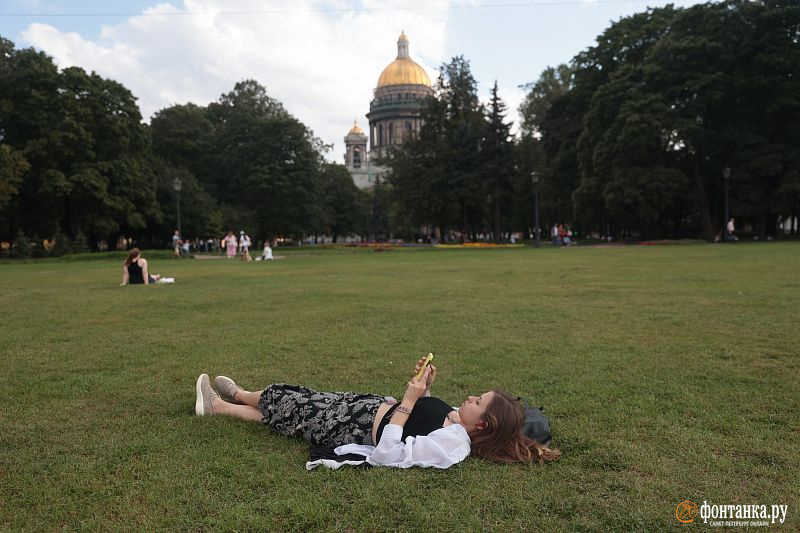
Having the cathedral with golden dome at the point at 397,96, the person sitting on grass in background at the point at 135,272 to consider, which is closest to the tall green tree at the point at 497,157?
the person sitting on grass in background at the point at 135,272

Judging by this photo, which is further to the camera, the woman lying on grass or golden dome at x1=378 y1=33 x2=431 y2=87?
golden dome at x1=378 y1=33 x2=431 y2=87

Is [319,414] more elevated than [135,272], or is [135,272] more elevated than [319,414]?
[135,272]

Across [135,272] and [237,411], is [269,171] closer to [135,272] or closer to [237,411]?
[135,272]

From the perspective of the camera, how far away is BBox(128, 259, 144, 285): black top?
14477mm

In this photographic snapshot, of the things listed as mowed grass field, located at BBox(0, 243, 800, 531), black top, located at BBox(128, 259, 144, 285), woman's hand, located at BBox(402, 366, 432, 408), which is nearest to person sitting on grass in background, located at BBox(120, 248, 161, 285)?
black top, located at BBox(128, 259, 144, 285)

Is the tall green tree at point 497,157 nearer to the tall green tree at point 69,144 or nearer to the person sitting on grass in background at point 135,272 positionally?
the tall green tree at point 69,144

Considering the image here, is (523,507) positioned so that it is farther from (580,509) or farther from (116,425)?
(116,425)

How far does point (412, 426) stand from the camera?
3646 millimetres

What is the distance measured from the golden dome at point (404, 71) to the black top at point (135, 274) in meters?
114

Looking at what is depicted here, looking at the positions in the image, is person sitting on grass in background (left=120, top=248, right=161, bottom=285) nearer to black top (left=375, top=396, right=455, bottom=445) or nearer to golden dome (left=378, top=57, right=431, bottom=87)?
black top (left=375, top=396, right=455, bottom=445)

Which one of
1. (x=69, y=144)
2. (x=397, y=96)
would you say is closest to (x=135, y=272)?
(x=69, y=144)

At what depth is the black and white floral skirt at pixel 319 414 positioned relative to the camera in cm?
373

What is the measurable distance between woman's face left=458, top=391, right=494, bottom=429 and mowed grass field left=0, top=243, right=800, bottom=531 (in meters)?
0.25

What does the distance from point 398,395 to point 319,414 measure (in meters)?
1.08
